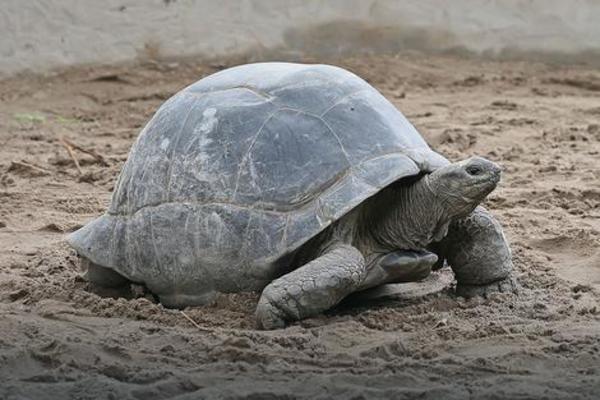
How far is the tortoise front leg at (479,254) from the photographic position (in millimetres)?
5152

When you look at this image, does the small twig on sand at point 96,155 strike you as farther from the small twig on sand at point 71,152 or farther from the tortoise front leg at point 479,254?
the tortoise front leg at point 479,254

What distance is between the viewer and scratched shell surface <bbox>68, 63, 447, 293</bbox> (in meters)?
4.71

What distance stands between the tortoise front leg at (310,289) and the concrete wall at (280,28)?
606 centimetres

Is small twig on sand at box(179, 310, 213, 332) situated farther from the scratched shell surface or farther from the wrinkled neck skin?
the wrinkled neck skin

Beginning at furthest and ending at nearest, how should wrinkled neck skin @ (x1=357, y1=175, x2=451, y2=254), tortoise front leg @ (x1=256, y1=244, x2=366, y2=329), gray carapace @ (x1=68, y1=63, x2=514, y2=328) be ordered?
wrinkled neck skin @ (x1=357, y1=175, x2=451, y2=254) → gray carapace @ (x1=68, y1=63, x2=514, y2=328) → tortoise front leg @ (x1=256, y1=244, x2=366, y2=329)

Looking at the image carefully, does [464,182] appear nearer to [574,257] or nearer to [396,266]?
[396,266]

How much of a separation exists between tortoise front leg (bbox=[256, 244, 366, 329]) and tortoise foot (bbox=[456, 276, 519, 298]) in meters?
0.70

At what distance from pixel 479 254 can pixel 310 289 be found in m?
0.90

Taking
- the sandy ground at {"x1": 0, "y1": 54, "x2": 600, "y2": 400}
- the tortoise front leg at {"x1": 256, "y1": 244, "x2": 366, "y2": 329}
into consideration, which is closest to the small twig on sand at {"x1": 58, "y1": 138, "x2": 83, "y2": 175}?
the sandy ground at {"x1": 0, "y1": 54, "x2": 600, "y2": 400}

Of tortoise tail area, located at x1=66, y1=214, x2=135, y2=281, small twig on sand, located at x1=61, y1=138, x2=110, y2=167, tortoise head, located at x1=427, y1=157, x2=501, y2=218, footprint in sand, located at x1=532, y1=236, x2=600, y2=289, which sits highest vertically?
tortoise head, located at x1=427, y1=157, x2=501, y2=218

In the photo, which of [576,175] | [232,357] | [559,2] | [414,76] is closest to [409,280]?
[232,357]

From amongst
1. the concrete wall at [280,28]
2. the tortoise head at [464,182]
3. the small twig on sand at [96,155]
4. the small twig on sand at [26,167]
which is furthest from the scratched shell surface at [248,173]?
the concrete wall at [280,28]

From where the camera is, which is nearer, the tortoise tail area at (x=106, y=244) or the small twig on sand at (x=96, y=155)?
the tortoise tail area at (x=106, y=244)

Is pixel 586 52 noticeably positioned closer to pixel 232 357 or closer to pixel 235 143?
pixel 235 143
